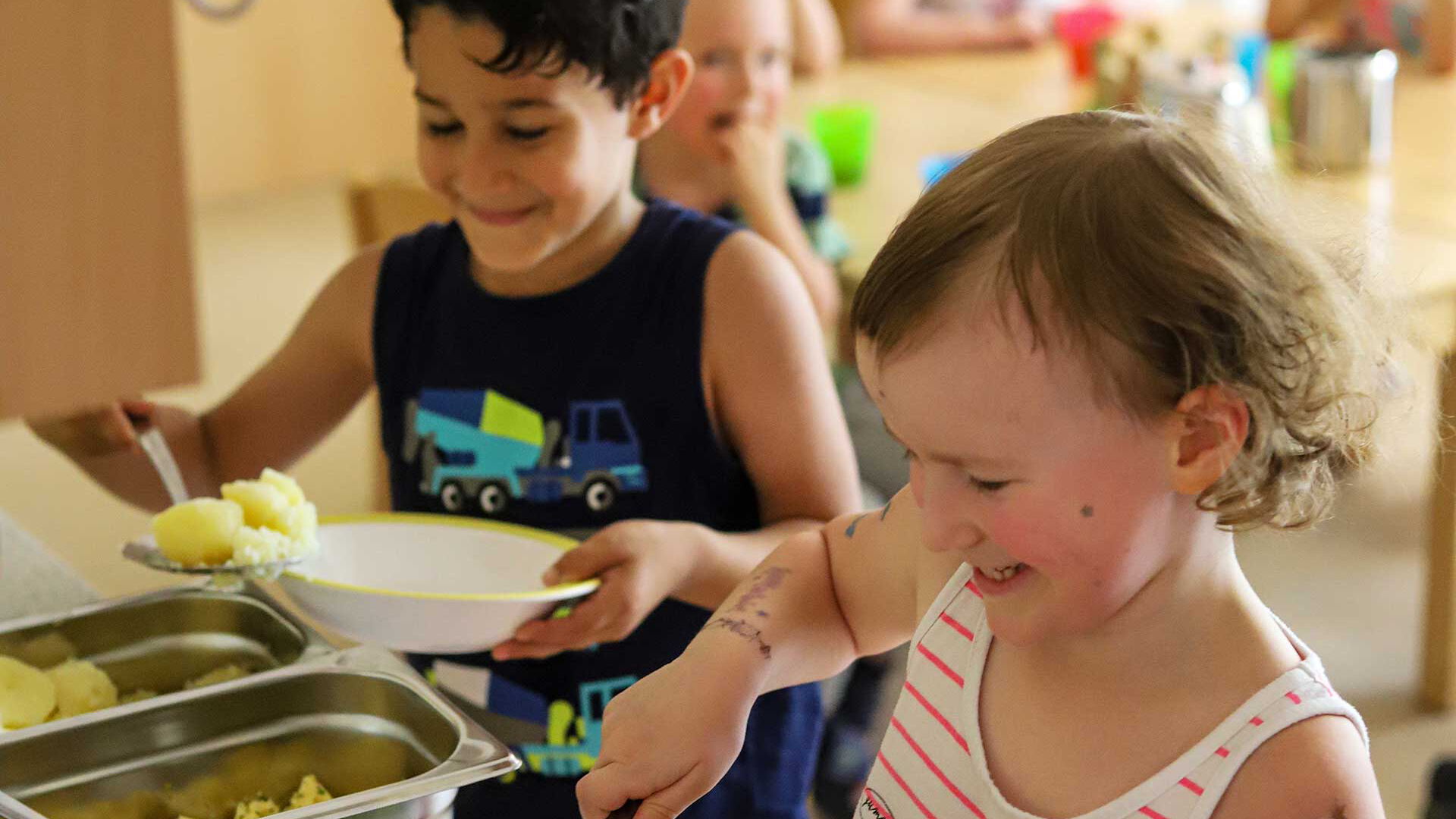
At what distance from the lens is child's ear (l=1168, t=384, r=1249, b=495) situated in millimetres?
705

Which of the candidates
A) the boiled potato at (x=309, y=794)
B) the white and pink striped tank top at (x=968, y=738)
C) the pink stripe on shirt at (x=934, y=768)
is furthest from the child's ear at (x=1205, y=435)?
the boiled potato at (x=309, y=794)

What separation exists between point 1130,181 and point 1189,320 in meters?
0.07

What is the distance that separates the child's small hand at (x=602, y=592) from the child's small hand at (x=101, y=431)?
450 millimetres

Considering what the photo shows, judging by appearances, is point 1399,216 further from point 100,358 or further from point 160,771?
point 160,771

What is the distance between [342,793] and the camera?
92 cm

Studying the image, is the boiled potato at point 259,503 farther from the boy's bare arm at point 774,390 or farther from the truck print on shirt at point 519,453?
the boy's bare arm at point 774,390

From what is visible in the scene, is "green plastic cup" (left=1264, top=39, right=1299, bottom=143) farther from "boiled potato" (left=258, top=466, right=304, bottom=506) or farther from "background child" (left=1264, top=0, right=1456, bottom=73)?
"boiled potato" (left=258, top=466, right=304, bottom=506)

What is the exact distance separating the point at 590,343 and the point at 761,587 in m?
0.34

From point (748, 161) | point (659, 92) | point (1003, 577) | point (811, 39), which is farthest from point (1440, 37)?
point (1003, 577)

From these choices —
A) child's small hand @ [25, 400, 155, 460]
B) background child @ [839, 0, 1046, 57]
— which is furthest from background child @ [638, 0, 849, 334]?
background child @ [839, 0, 1046, 57]

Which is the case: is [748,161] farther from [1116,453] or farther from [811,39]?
[1116,453]

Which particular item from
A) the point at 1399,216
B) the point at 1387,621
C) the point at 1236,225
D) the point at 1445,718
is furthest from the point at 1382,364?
the point at 1387,621

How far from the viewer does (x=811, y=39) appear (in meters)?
3.27

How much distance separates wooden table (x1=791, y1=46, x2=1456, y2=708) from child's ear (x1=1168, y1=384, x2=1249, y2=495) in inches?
38.5
